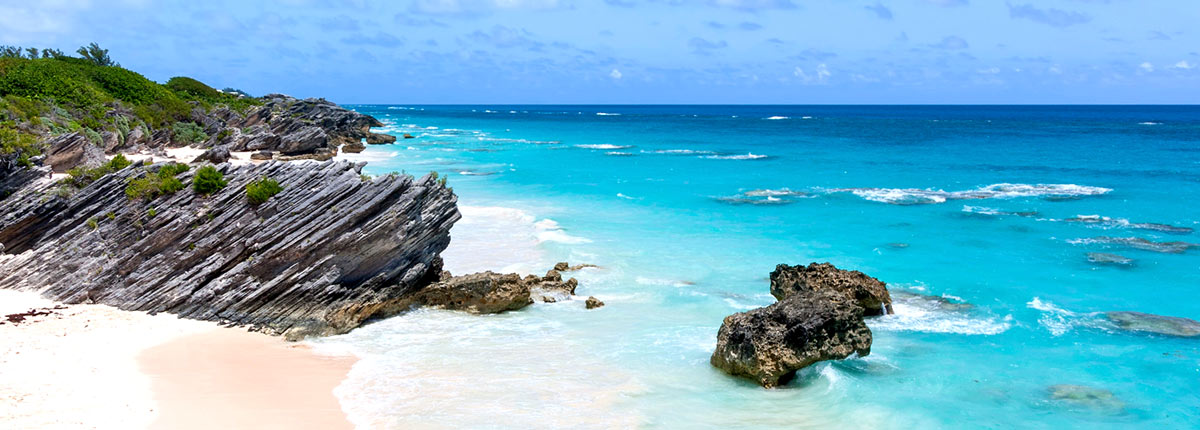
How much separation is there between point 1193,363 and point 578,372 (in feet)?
48.4

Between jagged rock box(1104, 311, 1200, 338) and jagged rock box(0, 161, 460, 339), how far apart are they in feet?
62.5

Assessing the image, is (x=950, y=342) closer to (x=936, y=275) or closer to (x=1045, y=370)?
(x=1045, y=370)

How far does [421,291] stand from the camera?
2255 centimetres

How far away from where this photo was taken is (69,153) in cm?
3238

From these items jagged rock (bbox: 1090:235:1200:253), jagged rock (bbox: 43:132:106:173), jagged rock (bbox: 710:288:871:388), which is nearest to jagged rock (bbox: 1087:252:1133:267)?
jagged rock (bbox: 1090:235:1200:253)

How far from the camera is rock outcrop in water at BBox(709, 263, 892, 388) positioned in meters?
17.3

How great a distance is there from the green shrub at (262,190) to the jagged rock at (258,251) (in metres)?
0.21

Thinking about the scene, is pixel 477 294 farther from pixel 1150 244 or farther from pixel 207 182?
pixel 1150 244

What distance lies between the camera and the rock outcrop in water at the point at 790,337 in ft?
56.6

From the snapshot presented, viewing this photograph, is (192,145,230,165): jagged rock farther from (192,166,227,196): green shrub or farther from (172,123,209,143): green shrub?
(192,166,227,196): green shrub

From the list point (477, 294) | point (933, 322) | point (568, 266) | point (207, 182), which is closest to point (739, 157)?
point (568, 266)

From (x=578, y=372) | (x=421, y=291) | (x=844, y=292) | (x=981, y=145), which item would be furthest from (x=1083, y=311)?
(x=981, y=145)

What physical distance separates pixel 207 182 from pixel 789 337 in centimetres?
1549

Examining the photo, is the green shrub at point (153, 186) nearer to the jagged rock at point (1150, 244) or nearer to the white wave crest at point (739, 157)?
the jagged rock at point (1150, 244)
